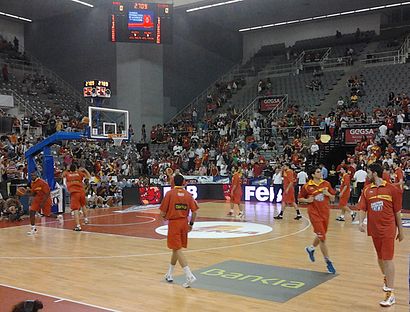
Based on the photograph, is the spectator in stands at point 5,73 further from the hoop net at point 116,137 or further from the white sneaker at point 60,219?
the white sneaker at point 60,219

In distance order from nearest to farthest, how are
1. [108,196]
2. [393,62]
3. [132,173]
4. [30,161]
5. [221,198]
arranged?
[30,161] → [108,196] → [221,198] → [132,173] → [393,62]

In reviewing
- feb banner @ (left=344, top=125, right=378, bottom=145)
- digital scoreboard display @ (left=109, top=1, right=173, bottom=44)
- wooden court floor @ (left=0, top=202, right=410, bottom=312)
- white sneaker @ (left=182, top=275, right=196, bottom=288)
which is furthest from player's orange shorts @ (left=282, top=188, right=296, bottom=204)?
digital scoreboard display @ (left=109, top=1, right=173, bottom=44)

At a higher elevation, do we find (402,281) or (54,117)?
(54,117)

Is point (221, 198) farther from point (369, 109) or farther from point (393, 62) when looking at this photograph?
point (393, 62)

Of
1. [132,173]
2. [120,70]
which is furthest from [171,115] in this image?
[132,173]

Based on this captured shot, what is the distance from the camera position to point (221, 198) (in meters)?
24.0

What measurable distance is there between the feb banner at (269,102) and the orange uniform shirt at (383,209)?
82.9 feet

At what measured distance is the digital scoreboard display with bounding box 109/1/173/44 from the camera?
86.2 ft

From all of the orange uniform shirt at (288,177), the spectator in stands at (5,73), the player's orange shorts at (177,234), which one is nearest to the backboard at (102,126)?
the orange uniform shirt at (288,177)

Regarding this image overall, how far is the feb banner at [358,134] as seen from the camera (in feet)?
78.4

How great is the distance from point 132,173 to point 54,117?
576 cm

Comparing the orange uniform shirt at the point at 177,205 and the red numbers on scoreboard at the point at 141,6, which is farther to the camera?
the red numbers on scoreboard at the point at 141,6

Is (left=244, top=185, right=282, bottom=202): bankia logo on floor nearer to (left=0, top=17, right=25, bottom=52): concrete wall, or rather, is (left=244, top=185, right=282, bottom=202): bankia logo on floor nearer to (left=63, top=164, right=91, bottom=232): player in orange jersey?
(left=63, top=164, right=91, bottom=232): player in orange jersey

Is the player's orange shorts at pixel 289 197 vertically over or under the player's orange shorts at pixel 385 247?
under
